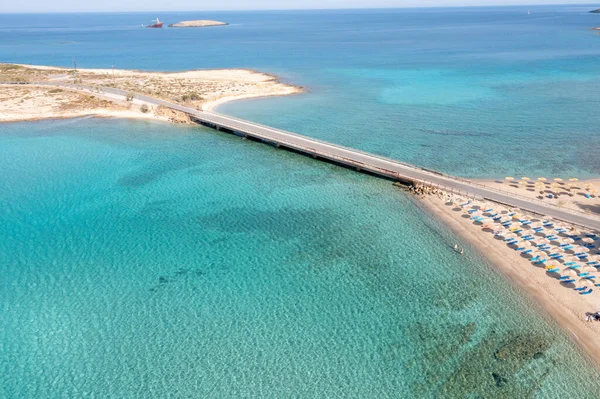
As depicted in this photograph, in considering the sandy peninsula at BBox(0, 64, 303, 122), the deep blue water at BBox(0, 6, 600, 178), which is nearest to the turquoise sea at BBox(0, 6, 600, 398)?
the deep blue water at BBox(0, 6, 600, 178)

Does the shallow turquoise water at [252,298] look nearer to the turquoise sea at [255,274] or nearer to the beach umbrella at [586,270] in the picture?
the turquoise sea at [255,274]

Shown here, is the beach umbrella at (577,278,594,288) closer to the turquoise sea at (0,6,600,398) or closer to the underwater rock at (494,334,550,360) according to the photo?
the turquoise sea at (0,6,600,398)

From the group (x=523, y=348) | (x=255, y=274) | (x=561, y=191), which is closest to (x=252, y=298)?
(x=255, y=274)

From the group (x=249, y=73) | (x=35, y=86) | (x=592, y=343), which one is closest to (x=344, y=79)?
(x=249, y=73)

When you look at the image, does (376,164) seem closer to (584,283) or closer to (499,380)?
(584,283)

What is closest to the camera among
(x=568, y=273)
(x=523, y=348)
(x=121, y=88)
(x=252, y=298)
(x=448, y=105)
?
(x=523, y=348)

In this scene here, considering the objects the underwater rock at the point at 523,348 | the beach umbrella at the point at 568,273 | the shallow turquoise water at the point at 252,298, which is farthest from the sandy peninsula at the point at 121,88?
the underwater rock at the point at 523,348
